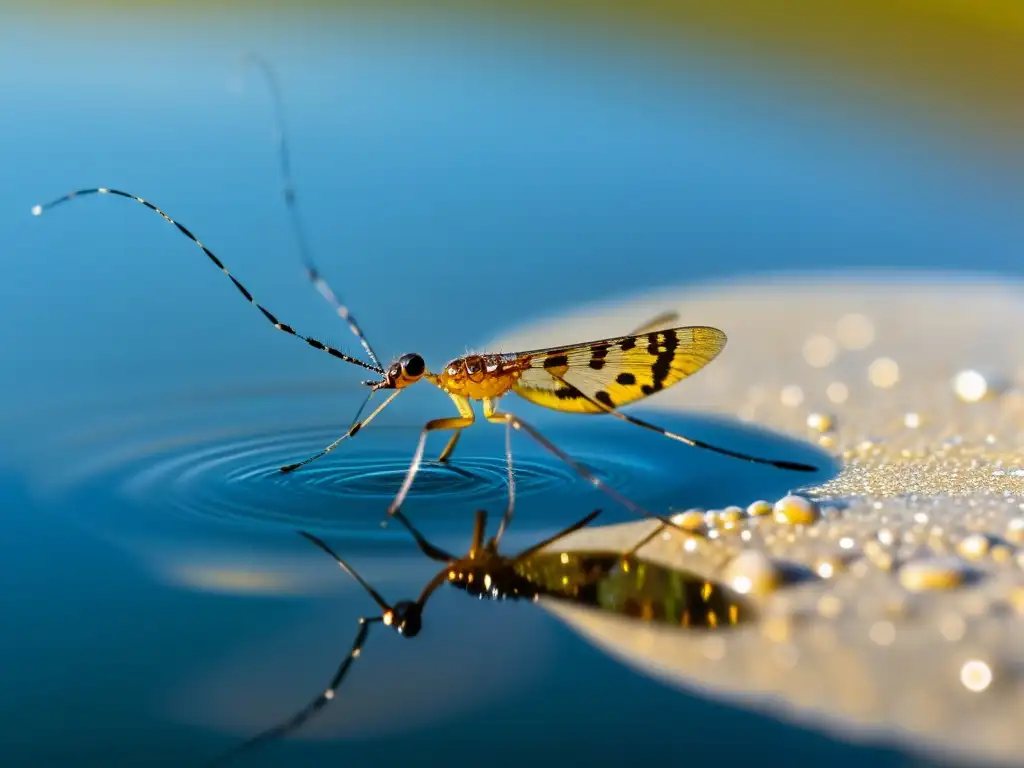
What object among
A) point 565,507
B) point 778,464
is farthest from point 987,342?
point 565,507

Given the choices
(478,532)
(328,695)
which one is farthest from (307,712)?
(478,532)

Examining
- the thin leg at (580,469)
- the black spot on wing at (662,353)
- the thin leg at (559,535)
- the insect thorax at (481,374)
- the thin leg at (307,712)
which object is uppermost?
the black spot on wing at (662,353)

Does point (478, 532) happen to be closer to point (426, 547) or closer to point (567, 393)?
point (426, 547)

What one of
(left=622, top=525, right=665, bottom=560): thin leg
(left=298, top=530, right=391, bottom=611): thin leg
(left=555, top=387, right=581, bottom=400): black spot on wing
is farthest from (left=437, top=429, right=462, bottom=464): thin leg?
(left=622, top=525, right=665, bottom=560): thin leg

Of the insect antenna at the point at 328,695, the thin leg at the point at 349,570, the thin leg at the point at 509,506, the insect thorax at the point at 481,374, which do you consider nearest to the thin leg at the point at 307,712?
the insect antenna at the point at 328,695

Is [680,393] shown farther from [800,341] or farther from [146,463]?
[146,463]

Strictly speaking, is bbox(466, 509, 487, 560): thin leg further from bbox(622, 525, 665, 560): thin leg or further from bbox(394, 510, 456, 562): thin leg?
bbox(622, 525, 665, 560): thin leg

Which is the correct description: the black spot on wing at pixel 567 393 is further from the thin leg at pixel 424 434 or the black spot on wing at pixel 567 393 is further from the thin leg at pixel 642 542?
the thin leg at pixel 642 542
